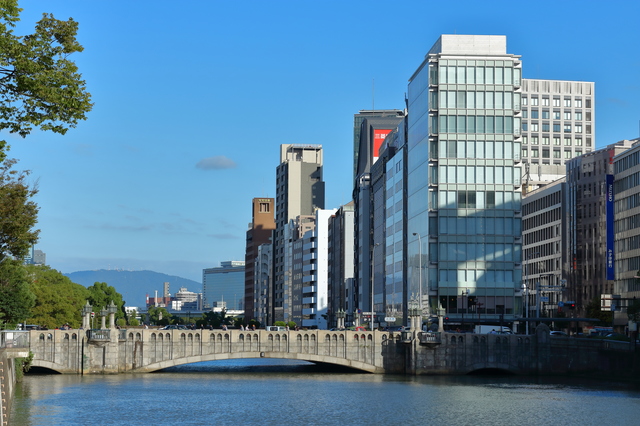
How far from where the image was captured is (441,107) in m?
156

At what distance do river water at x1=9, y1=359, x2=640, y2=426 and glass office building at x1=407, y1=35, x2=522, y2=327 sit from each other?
33.5 metres

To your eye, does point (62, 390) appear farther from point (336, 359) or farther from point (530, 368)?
point (530, 368)

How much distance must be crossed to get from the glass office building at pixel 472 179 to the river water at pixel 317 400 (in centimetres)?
3354

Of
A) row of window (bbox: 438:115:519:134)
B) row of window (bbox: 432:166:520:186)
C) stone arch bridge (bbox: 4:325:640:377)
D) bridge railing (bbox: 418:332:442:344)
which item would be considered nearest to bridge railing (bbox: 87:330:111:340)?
stone arch bridge (bbox: 4:325:640:377)

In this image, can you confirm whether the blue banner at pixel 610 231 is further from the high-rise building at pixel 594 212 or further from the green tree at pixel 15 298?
the green tree at pixel 15 298

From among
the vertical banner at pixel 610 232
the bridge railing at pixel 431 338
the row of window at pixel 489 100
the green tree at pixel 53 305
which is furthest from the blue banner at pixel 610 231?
the green tree at pixel 53 305

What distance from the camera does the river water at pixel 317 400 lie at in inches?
3105

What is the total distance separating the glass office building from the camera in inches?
6142

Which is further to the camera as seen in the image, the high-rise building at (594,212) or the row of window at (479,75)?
the high-rise building at (594,212)

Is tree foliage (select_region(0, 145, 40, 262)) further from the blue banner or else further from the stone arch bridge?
the blue banner

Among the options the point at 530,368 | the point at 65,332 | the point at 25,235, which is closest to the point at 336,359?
the point at 530,368


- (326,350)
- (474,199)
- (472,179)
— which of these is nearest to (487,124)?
(472,179)

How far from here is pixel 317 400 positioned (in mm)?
94188

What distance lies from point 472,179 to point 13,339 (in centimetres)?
9878
